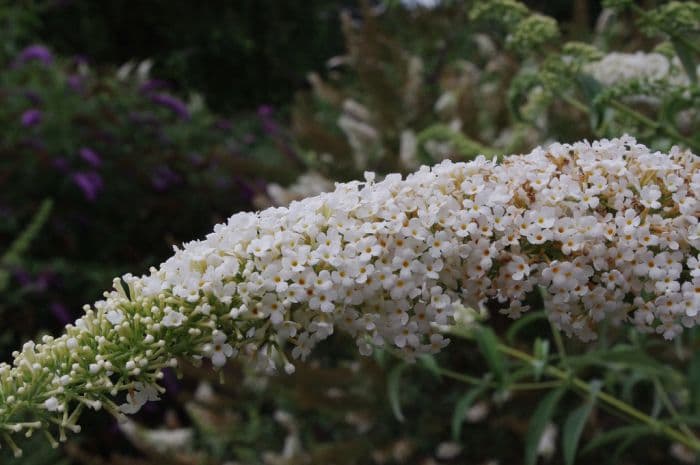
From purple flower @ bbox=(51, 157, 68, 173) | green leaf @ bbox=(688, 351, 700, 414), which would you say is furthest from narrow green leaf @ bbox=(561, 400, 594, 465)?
purple flower @ bbox=(51, 157, 68, 173)

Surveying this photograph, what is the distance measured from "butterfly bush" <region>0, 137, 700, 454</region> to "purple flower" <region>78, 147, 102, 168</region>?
2.85m

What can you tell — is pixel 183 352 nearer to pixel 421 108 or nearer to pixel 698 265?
pixel 698 265

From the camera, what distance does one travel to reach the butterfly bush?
2.84ft

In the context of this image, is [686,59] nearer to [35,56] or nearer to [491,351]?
[491,351]

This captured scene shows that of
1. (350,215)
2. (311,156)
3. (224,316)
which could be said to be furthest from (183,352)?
(311,156)

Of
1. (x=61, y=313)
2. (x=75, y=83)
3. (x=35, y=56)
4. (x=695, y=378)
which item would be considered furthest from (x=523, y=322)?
(x=35, y=56)

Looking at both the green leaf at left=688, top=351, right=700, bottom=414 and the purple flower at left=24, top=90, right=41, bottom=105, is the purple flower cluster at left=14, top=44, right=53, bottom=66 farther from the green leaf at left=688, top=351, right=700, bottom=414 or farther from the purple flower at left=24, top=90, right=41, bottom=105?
the green leaf at left=688, top=351, right=700, bottom=414

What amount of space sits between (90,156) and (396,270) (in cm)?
298

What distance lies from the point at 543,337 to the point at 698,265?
1.93m

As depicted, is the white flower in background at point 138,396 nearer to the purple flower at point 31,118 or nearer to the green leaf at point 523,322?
the green leaf at point 523,322

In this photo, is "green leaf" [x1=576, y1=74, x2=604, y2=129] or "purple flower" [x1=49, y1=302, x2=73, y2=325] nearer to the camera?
"green leaf" [x1=576, y1=74, x2=604, y2=129]

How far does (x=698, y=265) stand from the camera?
899 mm

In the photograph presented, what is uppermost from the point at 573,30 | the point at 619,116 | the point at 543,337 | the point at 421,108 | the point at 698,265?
the point at 698,265

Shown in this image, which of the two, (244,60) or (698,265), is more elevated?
(698,265)
